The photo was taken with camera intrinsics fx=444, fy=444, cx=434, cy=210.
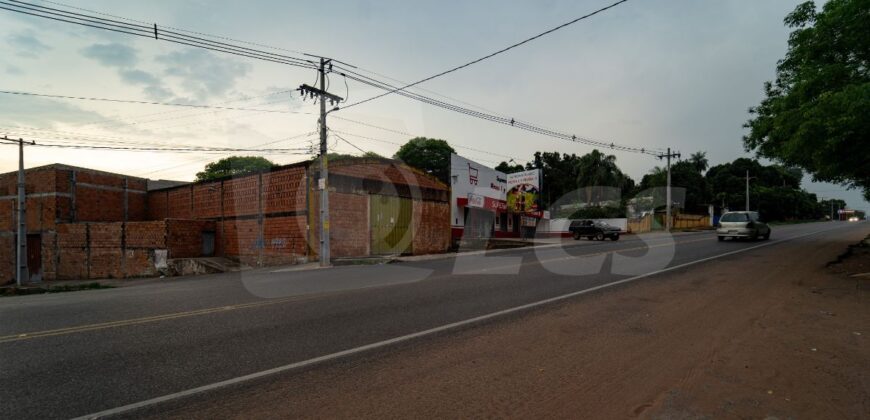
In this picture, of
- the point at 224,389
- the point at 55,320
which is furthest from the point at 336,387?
the point at 55,320

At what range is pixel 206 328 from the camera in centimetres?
660

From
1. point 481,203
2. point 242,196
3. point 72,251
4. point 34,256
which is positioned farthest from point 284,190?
point 34,256

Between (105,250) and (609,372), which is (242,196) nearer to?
(105,250)

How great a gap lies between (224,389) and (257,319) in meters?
3.09

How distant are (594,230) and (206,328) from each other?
31.5 metres

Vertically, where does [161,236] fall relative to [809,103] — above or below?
below

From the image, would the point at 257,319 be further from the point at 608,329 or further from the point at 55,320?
the point at 608,329

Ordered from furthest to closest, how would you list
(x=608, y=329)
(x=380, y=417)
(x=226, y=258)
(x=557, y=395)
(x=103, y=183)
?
1. (x=103, y=183)
2. (x=226, y=258)
3. (x=608, y=329)
4. (x=557, y=395)
5. (x=380, y=417)

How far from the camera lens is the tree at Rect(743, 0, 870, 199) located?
9398 millimetres

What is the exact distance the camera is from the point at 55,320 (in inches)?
293

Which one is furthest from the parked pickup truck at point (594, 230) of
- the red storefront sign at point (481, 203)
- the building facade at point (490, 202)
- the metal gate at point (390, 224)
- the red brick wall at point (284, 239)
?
the red brick wall at point (284, 239)

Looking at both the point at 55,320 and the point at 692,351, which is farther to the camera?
the point at 55,320

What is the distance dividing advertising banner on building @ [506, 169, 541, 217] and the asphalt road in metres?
24.8

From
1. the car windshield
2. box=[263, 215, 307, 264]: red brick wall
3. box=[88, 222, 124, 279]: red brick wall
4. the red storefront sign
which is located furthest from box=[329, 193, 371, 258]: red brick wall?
the car windshield
